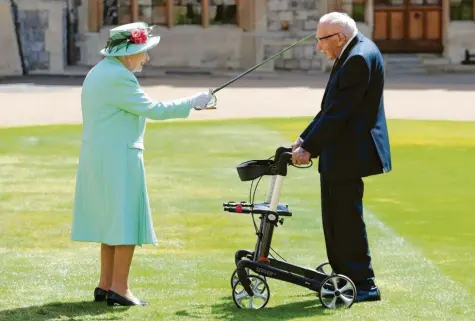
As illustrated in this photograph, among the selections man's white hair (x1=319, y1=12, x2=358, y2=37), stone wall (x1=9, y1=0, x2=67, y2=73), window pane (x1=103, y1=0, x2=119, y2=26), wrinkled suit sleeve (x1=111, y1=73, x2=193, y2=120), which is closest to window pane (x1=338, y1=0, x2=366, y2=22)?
window pane (x1=103, y1=0, x2=119, y2=26)

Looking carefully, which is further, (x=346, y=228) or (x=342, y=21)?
(x=346, y=228)

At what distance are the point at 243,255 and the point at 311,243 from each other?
106 inches

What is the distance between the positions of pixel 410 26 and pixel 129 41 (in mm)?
27699

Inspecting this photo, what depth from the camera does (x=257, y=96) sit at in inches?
1071

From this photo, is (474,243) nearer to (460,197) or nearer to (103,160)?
(460,197)

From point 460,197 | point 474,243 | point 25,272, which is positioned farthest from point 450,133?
point 25,272

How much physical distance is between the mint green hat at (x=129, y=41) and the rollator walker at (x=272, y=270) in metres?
0.91

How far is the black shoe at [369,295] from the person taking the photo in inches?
340

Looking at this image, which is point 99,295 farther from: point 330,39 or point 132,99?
point 330,39

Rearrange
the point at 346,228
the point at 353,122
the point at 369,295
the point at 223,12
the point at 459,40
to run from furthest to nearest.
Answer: the point at 223,12
the point at 459,40
the point at 369,295
the point at 346,228
the point at 353,122

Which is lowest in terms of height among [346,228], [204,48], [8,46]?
[204,48]

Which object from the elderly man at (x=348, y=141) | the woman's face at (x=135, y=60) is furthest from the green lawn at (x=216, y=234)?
the woman's face at (x=135, y=60)

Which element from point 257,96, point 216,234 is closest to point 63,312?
point 216,234

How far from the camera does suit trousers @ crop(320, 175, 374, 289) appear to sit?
8.54 m
